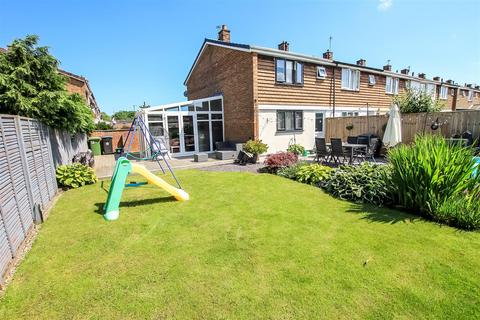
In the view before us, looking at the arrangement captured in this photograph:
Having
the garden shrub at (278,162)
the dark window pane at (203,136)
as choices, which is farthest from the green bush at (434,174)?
the dark window pane at (203,136)

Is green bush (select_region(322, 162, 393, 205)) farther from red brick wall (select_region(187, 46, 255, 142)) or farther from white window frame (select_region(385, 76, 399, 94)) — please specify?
white window frame (select_region(385, 76, 399, 94))

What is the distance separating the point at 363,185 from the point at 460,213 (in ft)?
6.52

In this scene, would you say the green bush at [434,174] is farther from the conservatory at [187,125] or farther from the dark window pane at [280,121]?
the conservatory at [187,125]

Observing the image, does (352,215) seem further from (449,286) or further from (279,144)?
(279,144)

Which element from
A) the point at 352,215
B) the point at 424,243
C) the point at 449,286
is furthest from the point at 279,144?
the point at 449,286

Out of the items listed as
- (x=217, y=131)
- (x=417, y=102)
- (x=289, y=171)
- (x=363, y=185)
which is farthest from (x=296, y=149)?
(x=417, y=102)

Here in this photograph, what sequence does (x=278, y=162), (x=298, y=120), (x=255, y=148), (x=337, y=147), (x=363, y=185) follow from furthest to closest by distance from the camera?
(x=298, y=120) < (x=255, y=148) < (x=337, y=147) < (x=278, y=162) < (x=363, y=185)

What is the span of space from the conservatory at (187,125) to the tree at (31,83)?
565cm

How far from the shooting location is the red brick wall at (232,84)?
12609mm

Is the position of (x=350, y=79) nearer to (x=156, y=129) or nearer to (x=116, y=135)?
(x=156, y=129)

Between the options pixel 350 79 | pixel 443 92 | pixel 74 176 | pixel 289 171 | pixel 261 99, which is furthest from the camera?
pixel 443 92

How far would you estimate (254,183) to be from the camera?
762 cm

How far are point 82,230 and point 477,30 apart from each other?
16.9 metres

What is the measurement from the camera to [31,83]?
666 cm
